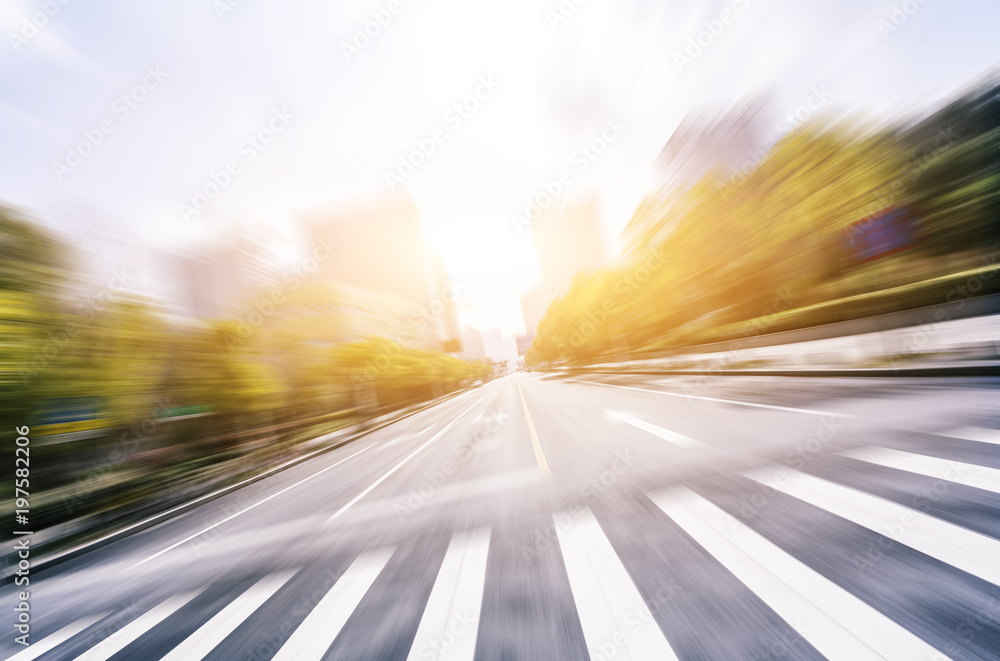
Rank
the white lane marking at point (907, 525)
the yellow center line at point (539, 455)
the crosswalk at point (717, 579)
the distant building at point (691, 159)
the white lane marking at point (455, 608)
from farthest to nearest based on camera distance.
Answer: the distant building at point (691, 159), the yellow center line at point (539, 455), the white lane marking at point (455, 608), the white lane marking at point (907, 525), the crosswalk at point (717, 579)

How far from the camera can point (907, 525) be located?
273 cm

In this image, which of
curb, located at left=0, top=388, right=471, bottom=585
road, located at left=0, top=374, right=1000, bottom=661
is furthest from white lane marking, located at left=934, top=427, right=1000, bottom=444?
curb, located at left=0, top=388, right=471, bottom=585

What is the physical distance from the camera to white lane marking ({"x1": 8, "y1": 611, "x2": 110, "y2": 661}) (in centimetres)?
347

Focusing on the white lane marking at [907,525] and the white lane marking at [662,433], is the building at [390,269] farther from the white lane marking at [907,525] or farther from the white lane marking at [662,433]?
the white lane marking at [907,525]

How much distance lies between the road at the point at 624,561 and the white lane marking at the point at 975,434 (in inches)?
1.9

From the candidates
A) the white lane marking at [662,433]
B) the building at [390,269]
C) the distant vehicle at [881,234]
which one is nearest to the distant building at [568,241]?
the building at [390,269]

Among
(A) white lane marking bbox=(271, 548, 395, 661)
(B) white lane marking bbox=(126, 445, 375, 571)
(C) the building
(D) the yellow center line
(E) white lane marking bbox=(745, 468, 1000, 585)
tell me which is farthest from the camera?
(C) the building

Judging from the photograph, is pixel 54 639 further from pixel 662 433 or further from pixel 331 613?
pixel 662 433

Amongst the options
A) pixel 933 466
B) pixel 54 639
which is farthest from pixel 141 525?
pixel 933 466

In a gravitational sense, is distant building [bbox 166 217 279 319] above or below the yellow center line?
above

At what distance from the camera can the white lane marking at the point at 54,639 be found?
347cm

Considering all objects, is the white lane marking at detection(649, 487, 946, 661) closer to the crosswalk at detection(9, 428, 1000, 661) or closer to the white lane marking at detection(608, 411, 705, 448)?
the crosswalk at detection(9, 428, 1000, 661)

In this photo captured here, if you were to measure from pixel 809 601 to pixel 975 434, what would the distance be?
410cm

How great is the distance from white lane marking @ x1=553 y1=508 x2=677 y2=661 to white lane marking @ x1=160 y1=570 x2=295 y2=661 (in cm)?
291
